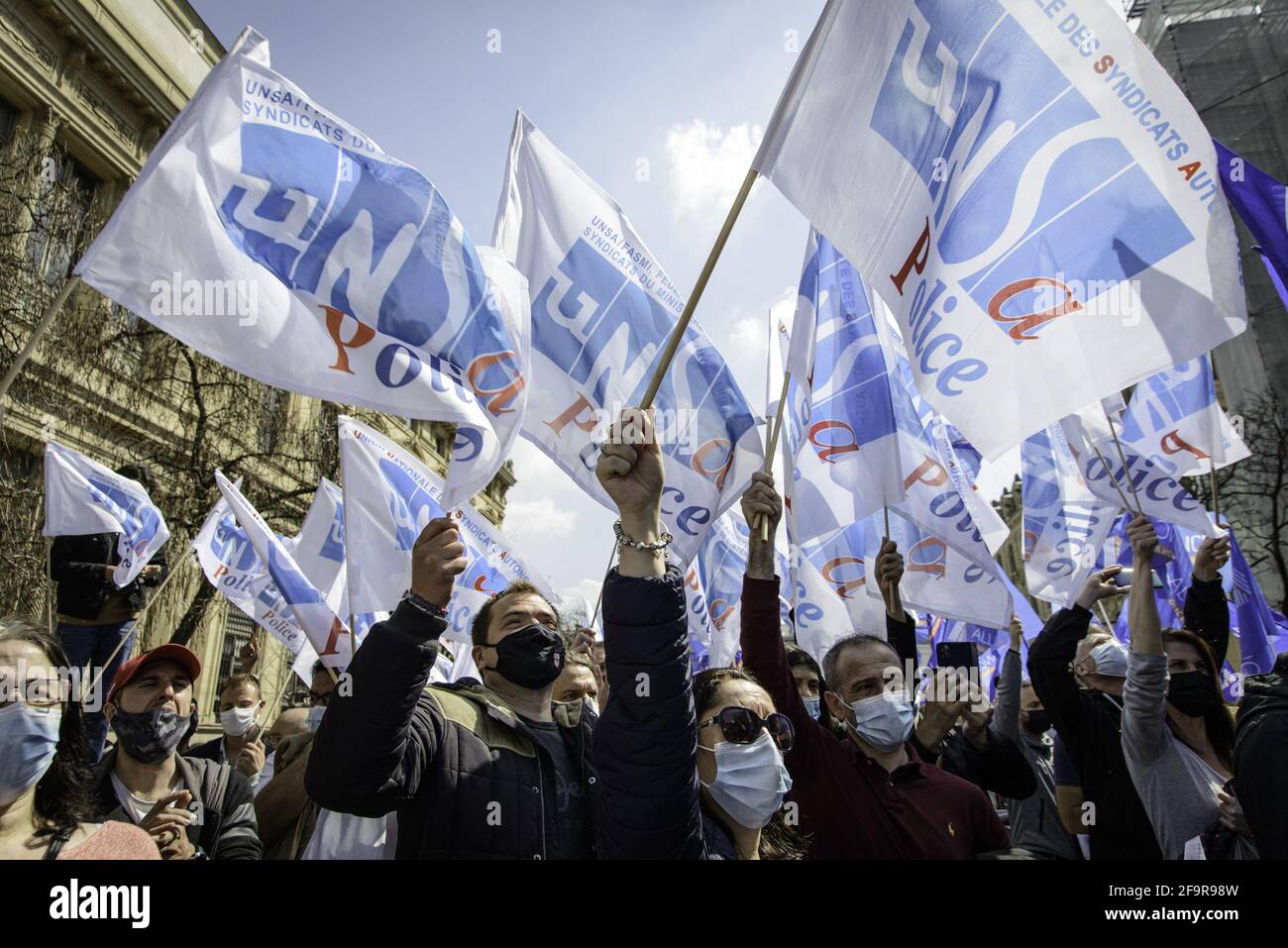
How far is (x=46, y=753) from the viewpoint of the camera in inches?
83.5

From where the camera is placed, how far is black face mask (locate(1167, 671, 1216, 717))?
140 inches

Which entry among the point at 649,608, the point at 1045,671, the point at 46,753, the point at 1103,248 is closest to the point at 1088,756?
the point at 1045,671

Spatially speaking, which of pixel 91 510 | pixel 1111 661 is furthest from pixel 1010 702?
pixel 91 510

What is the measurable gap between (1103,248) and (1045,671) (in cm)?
180

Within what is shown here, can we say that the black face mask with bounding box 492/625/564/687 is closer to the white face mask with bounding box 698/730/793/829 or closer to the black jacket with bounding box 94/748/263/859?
the white face mask with bounding box 698/730/793/829

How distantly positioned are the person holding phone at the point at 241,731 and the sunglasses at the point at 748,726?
321 cm

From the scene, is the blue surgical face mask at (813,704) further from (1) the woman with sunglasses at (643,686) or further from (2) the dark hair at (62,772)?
(2) the dark hair at (62,772)

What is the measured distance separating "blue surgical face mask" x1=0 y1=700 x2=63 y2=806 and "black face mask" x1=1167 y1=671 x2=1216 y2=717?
3888 millimetres

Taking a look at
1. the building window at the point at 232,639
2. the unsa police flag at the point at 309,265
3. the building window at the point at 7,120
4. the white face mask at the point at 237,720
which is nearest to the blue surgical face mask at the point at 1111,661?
the unsa police flag at the point at 309,265

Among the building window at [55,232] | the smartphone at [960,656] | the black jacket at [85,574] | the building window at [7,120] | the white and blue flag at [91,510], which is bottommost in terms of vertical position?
the smartphone at [960,656]

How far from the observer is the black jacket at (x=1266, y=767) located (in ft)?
7.46

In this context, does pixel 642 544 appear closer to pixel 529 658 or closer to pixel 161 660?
pixel 529 658
